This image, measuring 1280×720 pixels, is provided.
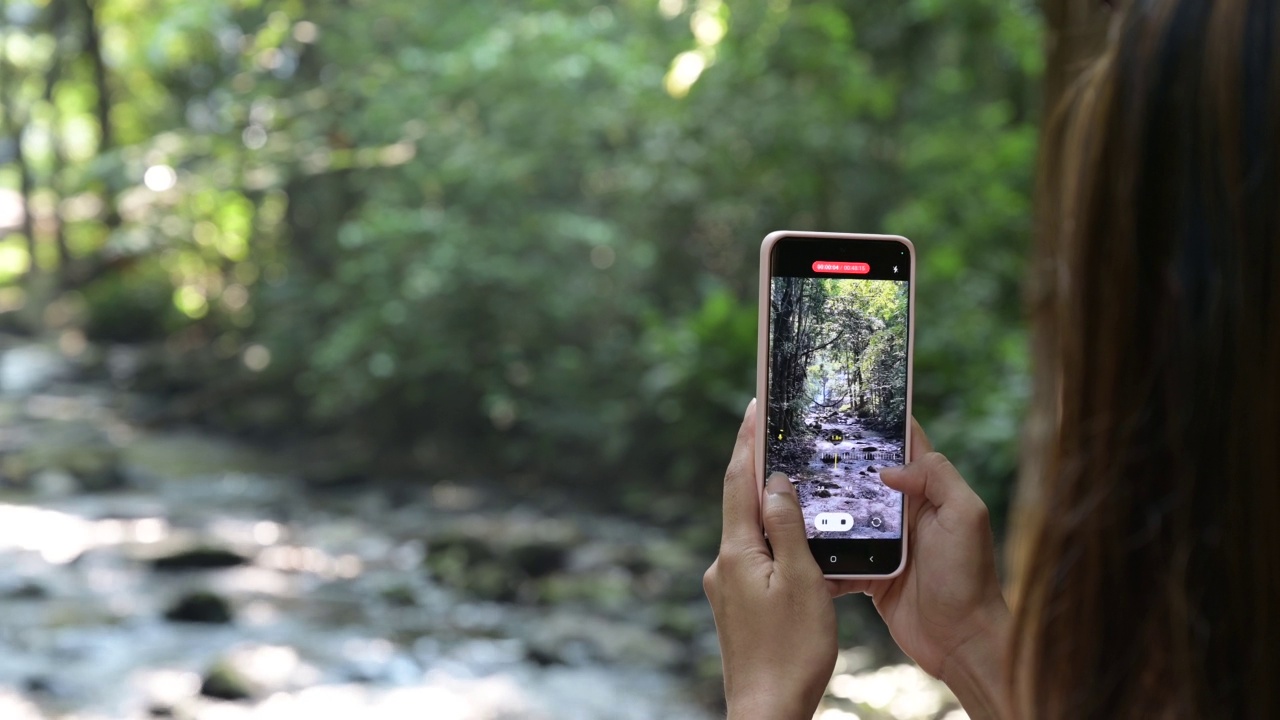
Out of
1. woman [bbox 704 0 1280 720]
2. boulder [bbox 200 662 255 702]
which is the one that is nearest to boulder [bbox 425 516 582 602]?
boulder [bbox 200 662 255 702]

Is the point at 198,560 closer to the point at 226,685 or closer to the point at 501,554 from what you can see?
the point at 501,554

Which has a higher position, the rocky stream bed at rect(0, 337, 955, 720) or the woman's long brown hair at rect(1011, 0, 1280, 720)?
the woman's long brown hair at rect(1011, 0, 1280, 720)

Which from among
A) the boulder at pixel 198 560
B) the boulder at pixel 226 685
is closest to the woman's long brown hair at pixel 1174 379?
the boulder at pixel 226 685

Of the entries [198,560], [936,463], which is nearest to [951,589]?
[936,463]

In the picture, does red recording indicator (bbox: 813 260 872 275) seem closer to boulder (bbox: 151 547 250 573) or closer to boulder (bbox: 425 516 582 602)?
boulder (bbox: 425 516 582 602)

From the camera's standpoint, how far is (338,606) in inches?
225

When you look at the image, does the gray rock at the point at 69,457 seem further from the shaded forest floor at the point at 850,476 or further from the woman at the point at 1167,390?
the woman at the point at 1167,390

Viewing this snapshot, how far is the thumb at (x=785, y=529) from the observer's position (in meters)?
0.85

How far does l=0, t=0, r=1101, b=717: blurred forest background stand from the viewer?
5949mm

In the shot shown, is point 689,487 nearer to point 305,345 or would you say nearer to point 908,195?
point 908,195

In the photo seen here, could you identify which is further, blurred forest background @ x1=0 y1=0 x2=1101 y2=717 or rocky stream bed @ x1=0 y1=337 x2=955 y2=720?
blurred forest background @ x1=0 y1=0 x2=1101 y2=717

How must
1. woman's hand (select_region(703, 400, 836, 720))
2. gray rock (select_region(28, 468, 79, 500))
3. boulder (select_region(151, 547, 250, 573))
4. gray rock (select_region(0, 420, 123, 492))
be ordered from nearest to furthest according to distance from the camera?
woman's hand (select_region(703, 400, 836, 720)) < boulder (select_region(151, 547, 250, 573)) < gray rock (select_region(28, 468, 79, 500)) < gray rock (select_region(0, 420, 123, 492))

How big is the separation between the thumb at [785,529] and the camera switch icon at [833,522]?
0.24 ft

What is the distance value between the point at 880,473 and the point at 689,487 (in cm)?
597
